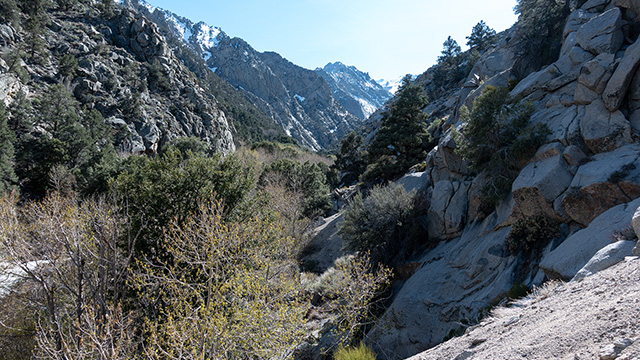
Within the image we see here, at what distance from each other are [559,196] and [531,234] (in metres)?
1.53

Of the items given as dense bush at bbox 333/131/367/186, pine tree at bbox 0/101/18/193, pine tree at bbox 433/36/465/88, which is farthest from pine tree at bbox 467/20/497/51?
pine tree at bbox 0/101/18/193

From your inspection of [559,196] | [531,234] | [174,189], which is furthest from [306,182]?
[559,196]

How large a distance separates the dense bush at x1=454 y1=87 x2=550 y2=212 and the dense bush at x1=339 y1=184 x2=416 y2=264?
4.20 meters

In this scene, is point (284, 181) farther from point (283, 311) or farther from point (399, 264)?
point (283, 311)

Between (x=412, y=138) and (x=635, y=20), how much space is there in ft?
51.7

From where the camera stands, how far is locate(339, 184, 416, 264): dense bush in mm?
15703

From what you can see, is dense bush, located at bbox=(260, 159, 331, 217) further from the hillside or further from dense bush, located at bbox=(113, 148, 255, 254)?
dense bush, located at bbox=(113, 148, 255, 254)

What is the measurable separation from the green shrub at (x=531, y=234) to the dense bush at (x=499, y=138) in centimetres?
174

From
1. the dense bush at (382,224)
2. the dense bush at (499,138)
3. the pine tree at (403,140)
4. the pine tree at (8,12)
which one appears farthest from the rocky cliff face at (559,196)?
the pine tree at (8,12)

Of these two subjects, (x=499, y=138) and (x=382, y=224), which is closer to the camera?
(x=499, y=138)

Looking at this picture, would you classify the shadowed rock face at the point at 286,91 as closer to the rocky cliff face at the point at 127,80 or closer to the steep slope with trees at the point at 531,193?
the rocky cliff face at the point at 127,80

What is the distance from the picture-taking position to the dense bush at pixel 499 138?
11.7m

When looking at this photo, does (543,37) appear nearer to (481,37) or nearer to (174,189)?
(174,189)

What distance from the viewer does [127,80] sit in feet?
192
